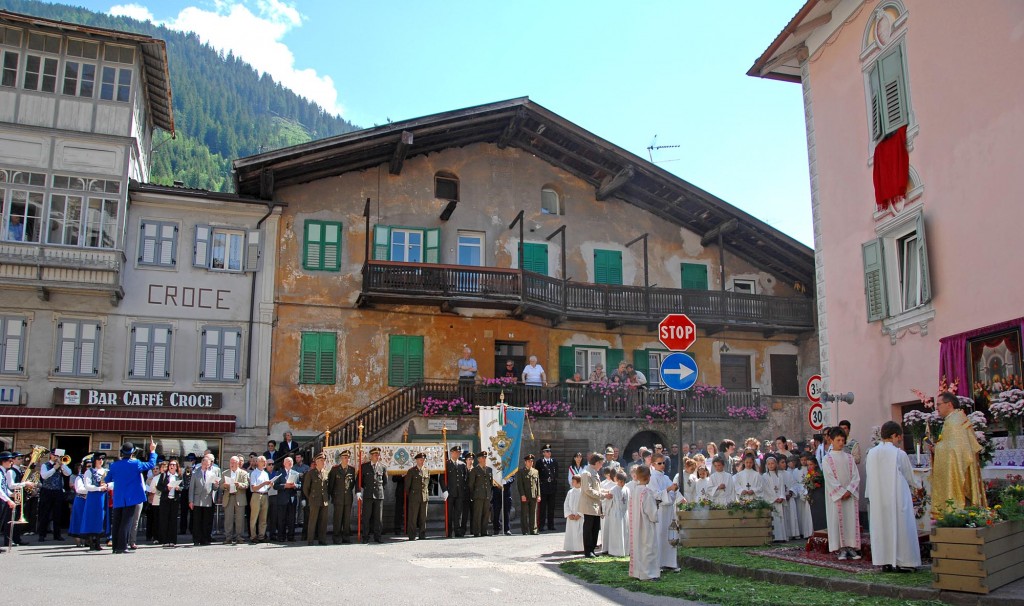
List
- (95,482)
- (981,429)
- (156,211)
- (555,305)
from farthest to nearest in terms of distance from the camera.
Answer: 1. (555,305)
2. (156,211)
3. (95,482)
4. (981,429)

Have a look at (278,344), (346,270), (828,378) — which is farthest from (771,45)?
(278,344)

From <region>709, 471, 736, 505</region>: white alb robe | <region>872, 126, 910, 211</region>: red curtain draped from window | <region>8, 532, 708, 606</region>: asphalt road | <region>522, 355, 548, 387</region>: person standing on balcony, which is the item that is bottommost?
<region>8, 532, 708, 606</region>: asphalt road

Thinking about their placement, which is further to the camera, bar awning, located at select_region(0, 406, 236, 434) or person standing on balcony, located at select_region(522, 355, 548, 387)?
person standing on balcony, located at select_region(522, 355, 548, 387)

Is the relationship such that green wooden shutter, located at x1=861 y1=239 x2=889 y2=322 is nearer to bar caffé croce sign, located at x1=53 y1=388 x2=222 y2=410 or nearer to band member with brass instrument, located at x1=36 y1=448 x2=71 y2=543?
band member with brass instrument, located at x1=36 y1=448 x2=71 y2=543

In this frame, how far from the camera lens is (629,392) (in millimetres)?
26906

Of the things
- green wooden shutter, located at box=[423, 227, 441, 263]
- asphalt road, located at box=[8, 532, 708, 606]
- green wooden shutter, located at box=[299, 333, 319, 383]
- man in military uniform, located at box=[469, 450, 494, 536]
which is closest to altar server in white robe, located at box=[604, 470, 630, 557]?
asphalt road, located at box=[8, 532, 708, 606]

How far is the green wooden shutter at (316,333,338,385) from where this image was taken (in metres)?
26.1

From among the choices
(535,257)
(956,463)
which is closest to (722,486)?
(956,463)

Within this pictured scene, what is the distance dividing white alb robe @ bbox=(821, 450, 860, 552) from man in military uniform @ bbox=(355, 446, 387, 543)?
9241 millimetres

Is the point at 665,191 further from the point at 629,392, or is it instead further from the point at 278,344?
the point at 278,344

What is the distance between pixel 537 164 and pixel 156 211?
12.0m

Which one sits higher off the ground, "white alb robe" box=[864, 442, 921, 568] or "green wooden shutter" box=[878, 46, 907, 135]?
"green wooden shutter" box=[878, 46, 907, 135]

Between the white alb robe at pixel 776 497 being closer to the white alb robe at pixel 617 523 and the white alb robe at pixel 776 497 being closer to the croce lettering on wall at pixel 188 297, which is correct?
the white alb robe at pixel 617 523

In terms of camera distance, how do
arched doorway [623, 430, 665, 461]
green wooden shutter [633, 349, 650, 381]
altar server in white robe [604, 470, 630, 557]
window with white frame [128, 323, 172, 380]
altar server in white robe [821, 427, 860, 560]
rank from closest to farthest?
altar server in white robe [821, 427, 860, 560], altar server in white robe [604, 470, 630, 557], window with white frame [128, 323, 172, 380], arched doorway [623, 430, 665, 461], green wooden shutter [633, 349, 650, 381]
